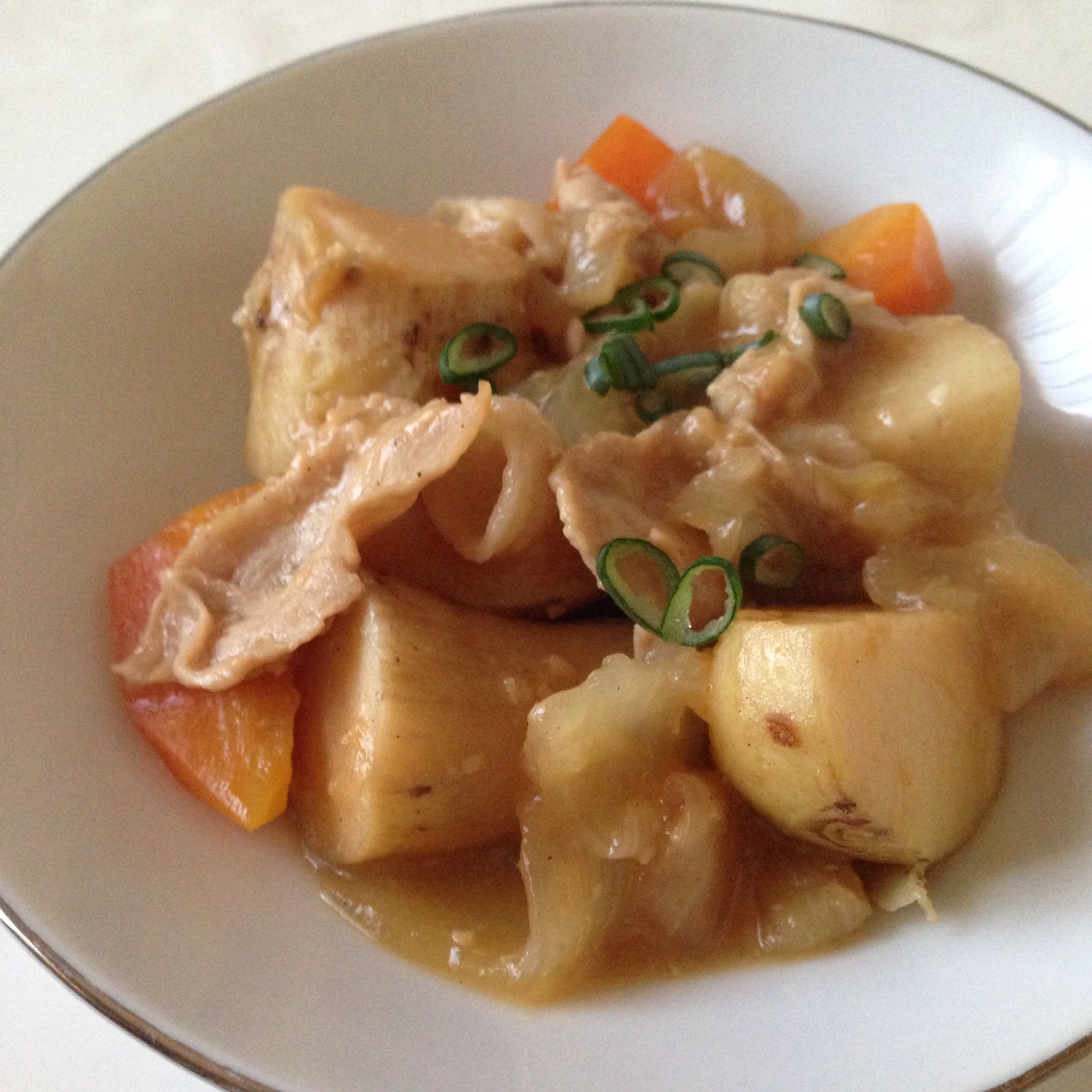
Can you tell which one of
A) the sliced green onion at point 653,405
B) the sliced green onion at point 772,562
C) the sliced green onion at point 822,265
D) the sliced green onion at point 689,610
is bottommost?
the sliced green onion at point 772,562

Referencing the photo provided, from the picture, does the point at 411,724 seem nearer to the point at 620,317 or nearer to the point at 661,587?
the point at 661,587

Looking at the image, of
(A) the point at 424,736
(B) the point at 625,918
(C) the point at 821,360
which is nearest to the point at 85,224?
(A) the point at 424,736

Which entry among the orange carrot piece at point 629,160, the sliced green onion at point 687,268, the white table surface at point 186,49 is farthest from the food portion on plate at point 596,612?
the white table surface at point 186,49

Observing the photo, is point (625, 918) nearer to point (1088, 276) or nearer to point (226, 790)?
point (226, 790)

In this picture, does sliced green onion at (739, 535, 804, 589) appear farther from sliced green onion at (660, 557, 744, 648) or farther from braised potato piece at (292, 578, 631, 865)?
braised potato piece at (292, 578, 631, 865)

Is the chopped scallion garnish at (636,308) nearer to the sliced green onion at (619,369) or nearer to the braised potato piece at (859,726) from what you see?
the sliced green onion at (619,369)

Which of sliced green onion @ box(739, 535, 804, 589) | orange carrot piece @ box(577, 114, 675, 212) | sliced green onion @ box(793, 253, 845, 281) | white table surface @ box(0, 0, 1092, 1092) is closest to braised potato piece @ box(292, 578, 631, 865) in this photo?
sliced green onion @ box(739, 535, 804, 589)

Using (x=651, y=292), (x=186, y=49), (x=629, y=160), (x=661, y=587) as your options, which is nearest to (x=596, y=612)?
(x=661, y=587)
